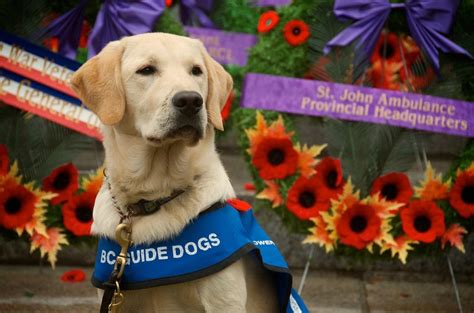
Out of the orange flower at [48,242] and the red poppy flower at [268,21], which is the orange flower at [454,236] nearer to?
the red poppy flower at [268,21]

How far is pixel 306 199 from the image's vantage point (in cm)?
458

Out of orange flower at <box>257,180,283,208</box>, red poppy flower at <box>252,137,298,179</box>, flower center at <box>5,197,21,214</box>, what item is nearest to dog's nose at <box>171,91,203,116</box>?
red poppy flower at <box>252,137,298,179</box>

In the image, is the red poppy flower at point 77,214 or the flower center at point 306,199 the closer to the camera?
the flower center at point 306,199

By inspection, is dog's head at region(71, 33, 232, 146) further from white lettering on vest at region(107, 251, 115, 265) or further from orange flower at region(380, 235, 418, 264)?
orange flower at region(380, 235, 418, 264)

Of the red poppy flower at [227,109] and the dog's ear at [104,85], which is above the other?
the dog's ear at [104,85]

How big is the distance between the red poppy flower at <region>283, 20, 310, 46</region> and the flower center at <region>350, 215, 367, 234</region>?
122 centimetres

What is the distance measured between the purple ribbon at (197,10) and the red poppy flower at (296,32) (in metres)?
0.70

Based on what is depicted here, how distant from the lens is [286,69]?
4770 mm

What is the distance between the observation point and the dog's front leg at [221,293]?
2732 millimetres

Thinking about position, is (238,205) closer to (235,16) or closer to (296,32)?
(296,32)

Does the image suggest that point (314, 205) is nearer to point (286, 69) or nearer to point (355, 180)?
point (355, 180)

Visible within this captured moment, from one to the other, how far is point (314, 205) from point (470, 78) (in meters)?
1.29

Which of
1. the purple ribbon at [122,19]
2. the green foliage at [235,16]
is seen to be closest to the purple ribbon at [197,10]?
the green foliage at [235,16]

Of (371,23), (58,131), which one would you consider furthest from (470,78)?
(58,131)
